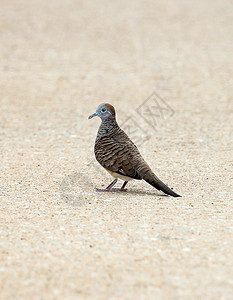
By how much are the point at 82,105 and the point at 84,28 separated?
243 inches

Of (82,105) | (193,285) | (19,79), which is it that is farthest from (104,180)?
(19,79)

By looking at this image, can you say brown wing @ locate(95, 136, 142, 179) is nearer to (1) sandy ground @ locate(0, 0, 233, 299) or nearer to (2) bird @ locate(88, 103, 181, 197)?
(2) bird @ locate(88, 103, 181, 197)

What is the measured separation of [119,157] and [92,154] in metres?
1.93

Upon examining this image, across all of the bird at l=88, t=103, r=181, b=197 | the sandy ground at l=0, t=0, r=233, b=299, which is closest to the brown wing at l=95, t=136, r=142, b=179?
the bird at l=88, t=103, r=181, b=197

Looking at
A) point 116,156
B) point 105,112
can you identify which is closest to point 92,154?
point 105,112

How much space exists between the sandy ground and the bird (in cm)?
19

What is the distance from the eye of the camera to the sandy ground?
3609 mm

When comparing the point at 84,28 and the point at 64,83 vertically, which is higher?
the point at 84,28

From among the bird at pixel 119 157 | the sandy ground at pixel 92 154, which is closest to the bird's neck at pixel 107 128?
the bird at pixel 119 157

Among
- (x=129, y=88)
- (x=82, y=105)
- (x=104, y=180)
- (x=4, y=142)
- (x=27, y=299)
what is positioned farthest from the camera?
(x=129, y=88)

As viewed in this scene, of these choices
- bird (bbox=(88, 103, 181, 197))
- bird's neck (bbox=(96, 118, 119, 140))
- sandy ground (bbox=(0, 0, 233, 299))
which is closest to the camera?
sandy ground (bbox=(0, 0, 233, 299))

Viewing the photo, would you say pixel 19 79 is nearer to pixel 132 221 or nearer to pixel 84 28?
pixel 84 28

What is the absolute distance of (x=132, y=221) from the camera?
4.57 m

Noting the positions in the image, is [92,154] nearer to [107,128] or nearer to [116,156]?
[107,128]
